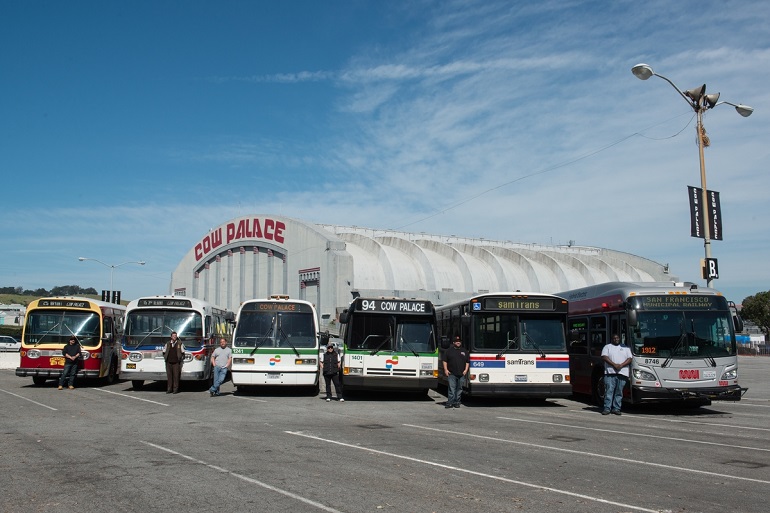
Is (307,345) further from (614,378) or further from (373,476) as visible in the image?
(373,476)

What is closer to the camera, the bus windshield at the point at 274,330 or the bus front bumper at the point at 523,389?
the bus front bumper at the point at 523,389

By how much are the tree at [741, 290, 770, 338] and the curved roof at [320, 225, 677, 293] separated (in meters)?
21.9

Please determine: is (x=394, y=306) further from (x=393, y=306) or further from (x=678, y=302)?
(x=678, y=302)

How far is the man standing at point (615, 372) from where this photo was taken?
15883 millimetres

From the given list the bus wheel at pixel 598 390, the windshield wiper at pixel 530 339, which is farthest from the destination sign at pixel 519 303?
the bus wheel at pixel 598 390

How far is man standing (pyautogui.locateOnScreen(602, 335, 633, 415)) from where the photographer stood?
15.9 meters

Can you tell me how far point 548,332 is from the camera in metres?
17.9

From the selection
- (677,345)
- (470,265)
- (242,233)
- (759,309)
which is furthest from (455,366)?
(759,309)

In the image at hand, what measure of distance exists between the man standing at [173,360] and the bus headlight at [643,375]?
12409mm

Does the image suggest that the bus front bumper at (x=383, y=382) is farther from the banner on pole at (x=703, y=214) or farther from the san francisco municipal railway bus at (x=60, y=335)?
the banner on pole at (x=703, y=214)

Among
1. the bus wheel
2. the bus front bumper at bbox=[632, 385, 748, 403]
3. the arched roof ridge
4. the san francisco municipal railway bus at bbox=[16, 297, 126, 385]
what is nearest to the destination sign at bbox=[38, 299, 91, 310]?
the san francisco municipal railway bus at bbox=[16, 297, 126, 385]

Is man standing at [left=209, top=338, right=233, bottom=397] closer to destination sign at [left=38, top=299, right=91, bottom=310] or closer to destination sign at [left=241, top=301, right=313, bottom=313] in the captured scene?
destination sign at [left=241, top=301, right=313, bottom=313]

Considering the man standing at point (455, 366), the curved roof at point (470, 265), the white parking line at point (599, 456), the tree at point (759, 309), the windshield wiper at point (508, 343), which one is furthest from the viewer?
the tree at point (759, 309)

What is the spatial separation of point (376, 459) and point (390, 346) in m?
9.24
